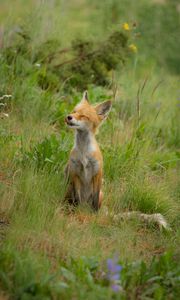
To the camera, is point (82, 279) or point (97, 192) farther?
point (97, 192)

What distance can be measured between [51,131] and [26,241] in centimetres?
351

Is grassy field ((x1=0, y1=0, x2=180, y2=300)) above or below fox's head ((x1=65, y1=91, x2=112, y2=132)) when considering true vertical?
below

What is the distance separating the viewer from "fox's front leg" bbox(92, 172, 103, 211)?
7.38m

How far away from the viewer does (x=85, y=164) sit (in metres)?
7.31

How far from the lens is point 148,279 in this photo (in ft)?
17.5

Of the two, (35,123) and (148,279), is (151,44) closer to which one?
(35,123)

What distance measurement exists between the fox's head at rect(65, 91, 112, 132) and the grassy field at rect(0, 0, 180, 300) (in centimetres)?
51

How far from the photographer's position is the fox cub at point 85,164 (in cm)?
730

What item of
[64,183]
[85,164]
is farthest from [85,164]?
[64,183]

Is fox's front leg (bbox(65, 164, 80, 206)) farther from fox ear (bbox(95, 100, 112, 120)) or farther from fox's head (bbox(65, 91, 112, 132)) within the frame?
fox ear (bbox(95, 100, 112, 120))

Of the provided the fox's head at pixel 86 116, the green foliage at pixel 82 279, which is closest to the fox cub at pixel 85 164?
the fox's head at pixel 86 116

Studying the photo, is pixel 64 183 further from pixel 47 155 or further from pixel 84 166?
pixel 47 155

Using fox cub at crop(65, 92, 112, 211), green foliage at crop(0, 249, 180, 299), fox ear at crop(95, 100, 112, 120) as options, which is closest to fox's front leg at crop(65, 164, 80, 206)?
fox cub at crop(65, 92, 112, 211)

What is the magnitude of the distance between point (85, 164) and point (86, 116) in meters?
0.56
